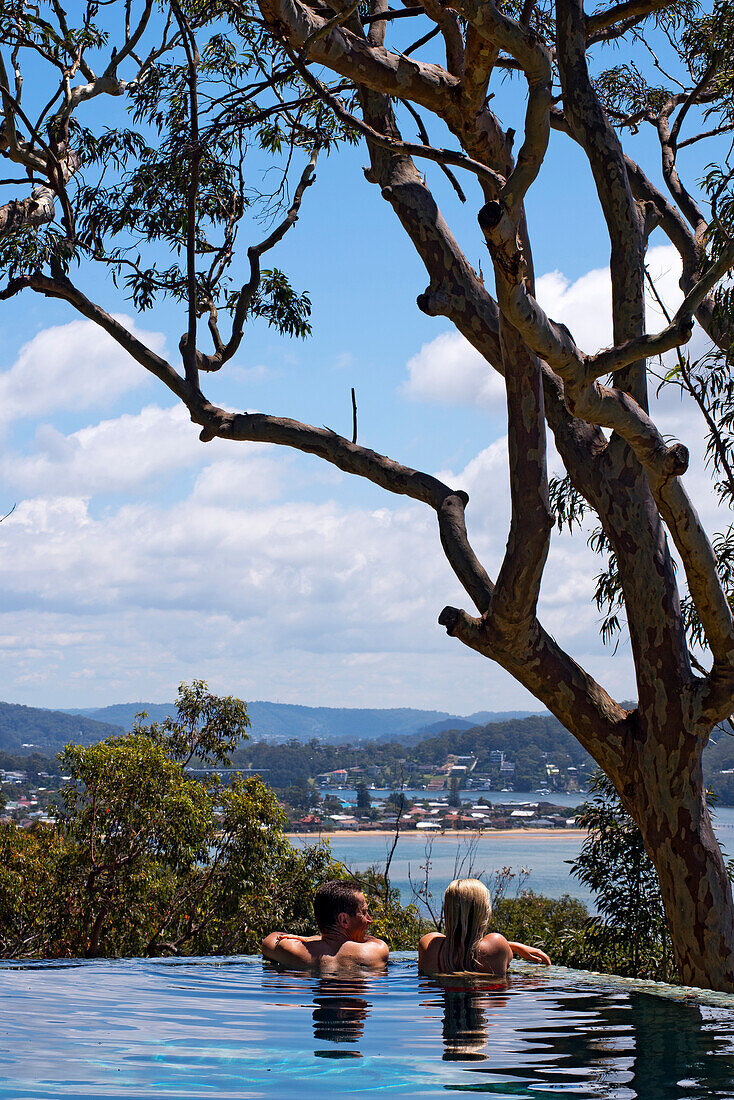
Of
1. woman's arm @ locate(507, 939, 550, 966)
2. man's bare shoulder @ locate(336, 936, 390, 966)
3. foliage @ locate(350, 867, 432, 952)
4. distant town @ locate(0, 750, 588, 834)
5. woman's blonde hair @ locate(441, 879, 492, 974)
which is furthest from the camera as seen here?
distant town @ locate(0, 750, 588, 834)

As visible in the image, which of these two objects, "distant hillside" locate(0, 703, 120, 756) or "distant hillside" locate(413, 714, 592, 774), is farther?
"distant hillside" locate(0, 703, 120, 756)

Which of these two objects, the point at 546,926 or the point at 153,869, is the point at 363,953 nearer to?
the point at 153,869

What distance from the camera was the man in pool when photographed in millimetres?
4855

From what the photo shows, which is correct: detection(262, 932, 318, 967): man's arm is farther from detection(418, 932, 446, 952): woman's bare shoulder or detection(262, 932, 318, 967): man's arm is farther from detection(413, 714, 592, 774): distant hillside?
detection(413, 714, 592, 774): distant hillside

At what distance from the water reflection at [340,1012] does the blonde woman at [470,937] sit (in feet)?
1.31

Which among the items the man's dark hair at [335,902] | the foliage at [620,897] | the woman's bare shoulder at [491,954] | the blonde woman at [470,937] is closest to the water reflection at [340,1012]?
the man's dark hair at [335,902]

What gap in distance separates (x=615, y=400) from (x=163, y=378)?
3.17 m

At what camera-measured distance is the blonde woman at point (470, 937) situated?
14.9ft

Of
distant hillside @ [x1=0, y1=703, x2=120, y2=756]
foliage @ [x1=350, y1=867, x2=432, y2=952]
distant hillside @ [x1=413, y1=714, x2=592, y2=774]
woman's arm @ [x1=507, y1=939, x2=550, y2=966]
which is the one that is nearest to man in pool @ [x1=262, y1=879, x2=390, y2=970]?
woman's arm @ [x1=507, y1=939, x2=550, y2=966]

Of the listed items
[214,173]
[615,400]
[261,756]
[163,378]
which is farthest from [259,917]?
[261,756]

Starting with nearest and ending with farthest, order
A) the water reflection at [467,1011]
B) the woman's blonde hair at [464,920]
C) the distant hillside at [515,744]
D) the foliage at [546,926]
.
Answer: the water reflection at [467,1011] → the woman's blonde hair at [464,920] → the foliage at [546,926] → the distant hillside at [515,744]

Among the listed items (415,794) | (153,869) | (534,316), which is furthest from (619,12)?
(415,794)

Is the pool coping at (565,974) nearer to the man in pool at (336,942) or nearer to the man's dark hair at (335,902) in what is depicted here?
the man in pool at (336,942)

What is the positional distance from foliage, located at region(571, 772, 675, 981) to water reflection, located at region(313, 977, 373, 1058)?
12.3 feet
